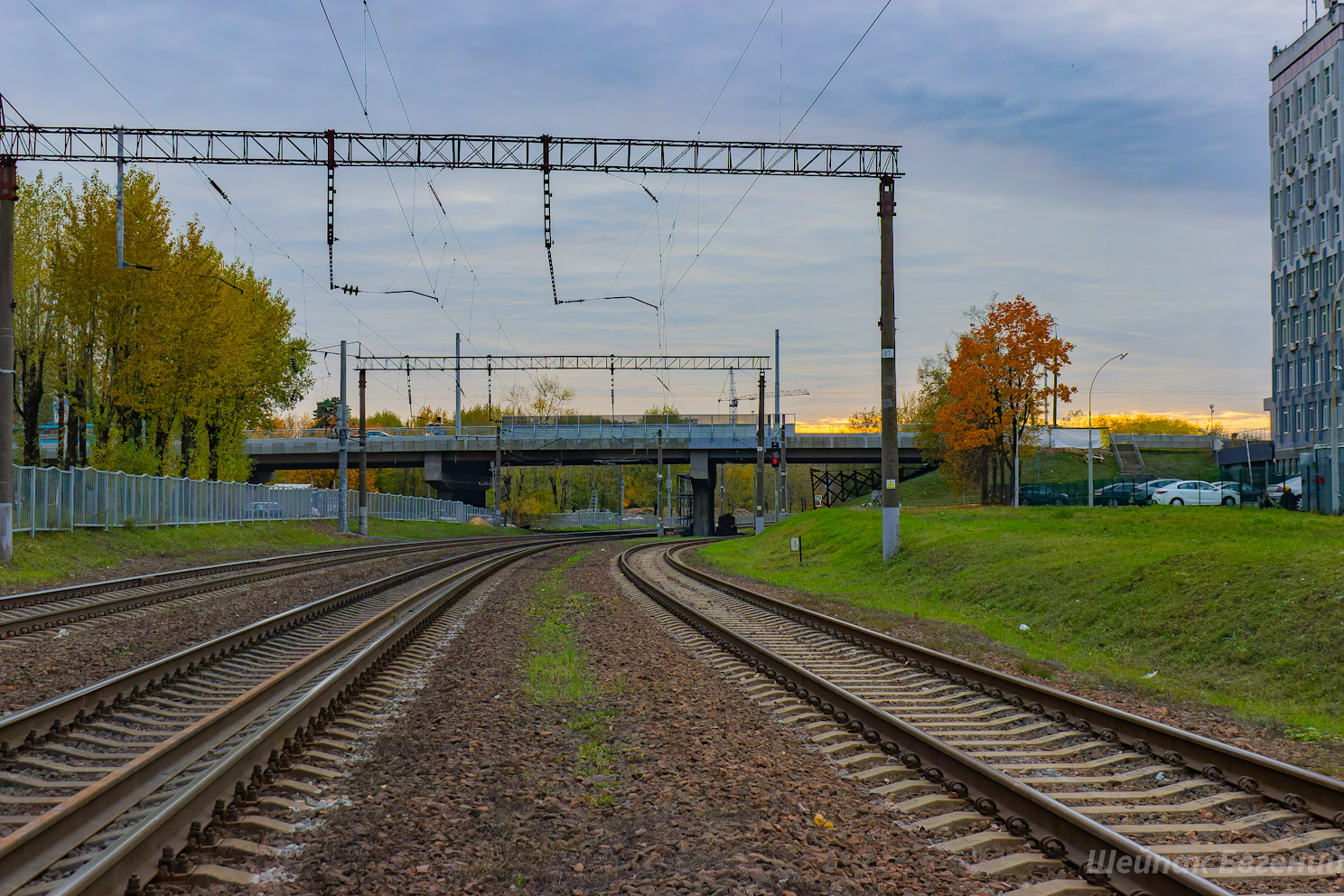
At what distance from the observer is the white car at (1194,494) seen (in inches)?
2044

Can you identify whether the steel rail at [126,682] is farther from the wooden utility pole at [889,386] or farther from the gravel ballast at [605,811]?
the wooden utility pole at [889,386]

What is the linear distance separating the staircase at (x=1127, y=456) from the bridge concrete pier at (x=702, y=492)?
37126 mm

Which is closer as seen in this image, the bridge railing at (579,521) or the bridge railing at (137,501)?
the bridge railing at (137,501)

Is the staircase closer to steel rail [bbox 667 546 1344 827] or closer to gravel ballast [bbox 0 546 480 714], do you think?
gravel ballast [bbox 0 546 480 714]

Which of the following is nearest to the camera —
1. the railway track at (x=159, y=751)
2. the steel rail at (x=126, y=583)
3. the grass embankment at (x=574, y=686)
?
the railway track at (x=159, y=751)

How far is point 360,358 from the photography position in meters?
56.8

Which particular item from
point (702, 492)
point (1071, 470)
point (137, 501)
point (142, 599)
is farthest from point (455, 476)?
point (142, 599)

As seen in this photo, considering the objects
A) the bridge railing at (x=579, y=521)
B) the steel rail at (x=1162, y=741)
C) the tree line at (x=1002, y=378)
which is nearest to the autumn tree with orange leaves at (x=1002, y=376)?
the tree line at (x=1002, y=378)

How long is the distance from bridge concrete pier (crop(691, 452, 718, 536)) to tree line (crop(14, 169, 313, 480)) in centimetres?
4059

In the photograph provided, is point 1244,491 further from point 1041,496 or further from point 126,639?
point 126,639

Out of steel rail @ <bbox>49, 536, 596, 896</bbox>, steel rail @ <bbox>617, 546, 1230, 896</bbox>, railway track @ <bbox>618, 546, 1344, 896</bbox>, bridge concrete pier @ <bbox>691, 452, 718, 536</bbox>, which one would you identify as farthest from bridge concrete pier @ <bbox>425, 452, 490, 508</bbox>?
steel rail @ <bbox>617, 546, 1230, 896</bbox>

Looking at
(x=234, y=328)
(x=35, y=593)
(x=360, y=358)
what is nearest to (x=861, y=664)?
(x=35, y=593)

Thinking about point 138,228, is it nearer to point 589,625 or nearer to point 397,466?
point 589,625

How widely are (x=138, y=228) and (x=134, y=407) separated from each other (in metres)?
7.15
